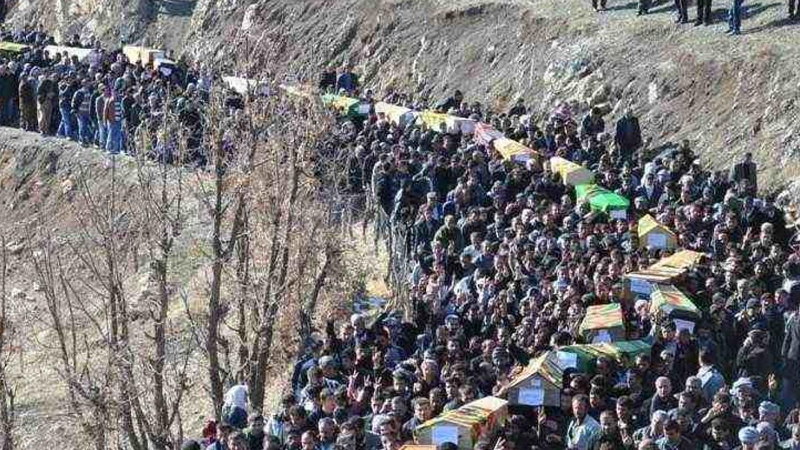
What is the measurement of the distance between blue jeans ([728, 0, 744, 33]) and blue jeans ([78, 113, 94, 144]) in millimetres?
15231

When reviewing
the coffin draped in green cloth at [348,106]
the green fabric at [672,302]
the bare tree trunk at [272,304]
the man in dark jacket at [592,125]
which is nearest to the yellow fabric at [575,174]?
the man in dark jacket at [592,125]

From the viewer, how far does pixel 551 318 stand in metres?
23.3

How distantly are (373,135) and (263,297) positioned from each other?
4416mm

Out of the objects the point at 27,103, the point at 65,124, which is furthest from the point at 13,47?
the point at 65,124

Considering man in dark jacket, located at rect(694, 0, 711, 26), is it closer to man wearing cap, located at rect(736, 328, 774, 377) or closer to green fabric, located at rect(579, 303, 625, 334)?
green fabric, located at rect(579, 303, 625, 334)

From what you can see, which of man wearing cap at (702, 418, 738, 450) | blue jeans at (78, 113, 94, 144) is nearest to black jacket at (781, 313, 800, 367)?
man wearing cap at (702, 418, 738, 450)

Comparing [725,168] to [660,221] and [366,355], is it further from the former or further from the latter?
[366,355]

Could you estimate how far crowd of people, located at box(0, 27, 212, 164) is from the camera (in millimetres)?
40031

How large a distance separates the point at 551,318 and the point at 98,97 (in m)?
21.5

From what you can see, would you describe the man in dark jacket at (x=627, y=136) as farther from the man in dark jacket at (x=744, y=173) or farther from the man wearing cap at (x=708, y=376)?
the man wearing cap at (x=708, y=376)

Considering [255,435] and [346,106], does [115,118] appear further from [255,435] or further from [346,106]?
[255,435]

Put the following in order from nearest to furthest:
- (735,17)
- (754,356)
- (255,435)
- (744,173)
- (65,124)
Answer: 1. (255,435)
2. (754,356)
3. (744,173)
4. (735,17)
5. (65,124)

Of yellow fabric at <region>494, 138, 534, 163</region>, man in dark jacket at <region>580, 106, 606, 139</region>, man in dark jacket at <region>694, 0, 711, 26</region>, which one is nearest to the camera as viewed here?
yellow fabric at <region>494, 138, 534, 163</region>

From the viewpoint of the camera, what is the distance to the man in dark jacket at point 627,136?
34062 millimetres
